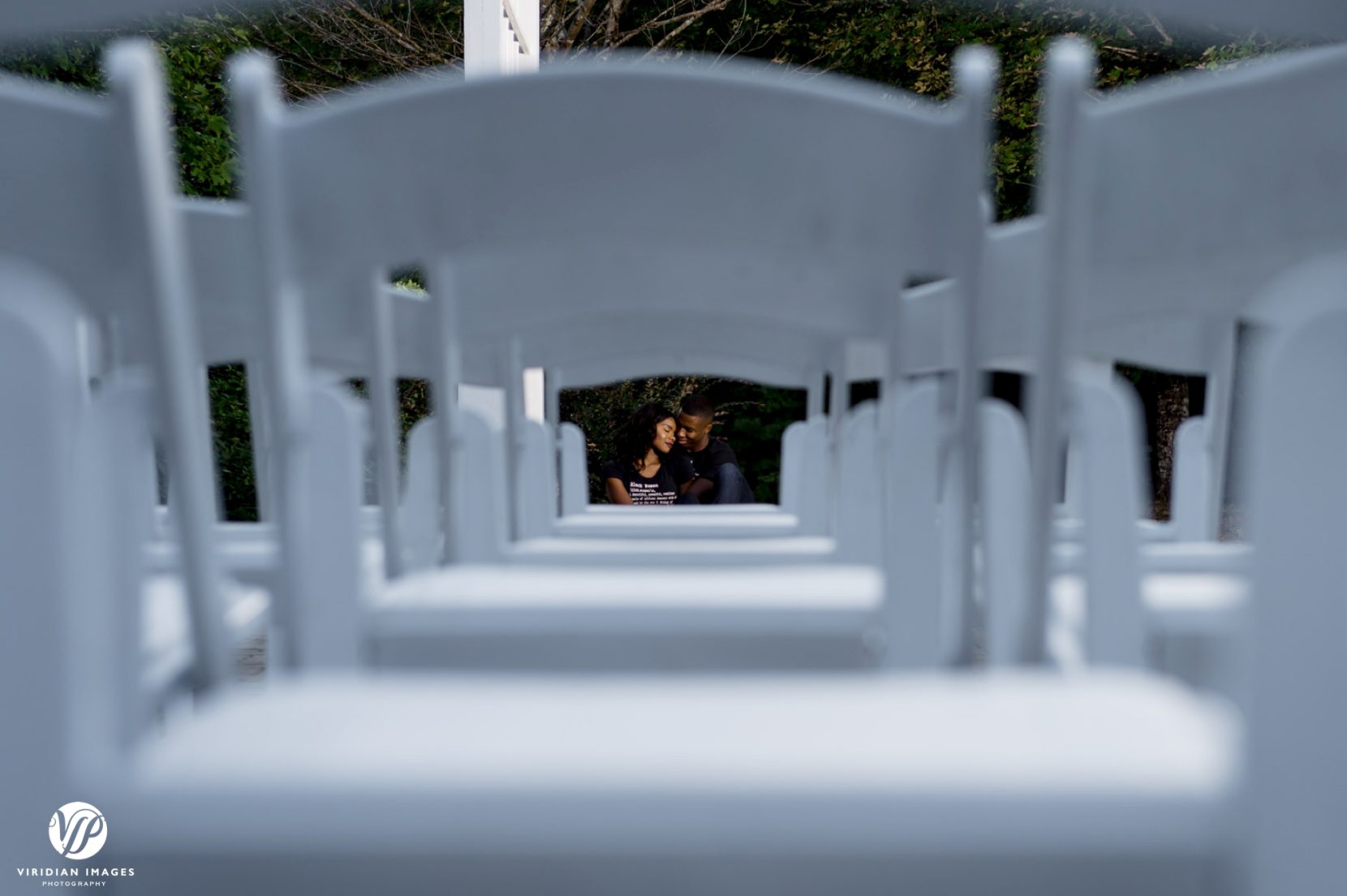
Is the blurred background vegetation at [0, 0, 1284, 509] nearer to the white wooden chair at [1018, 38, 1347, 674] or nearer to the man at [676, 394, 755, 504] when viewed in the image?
the man at [676, 394, 755, 504]

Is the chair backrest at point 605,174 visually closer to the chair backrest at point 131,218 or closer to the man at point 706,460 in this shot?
the chair backrest at point 131,218

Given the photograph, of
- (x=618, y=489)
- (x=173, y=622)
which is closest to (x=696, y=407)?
(x=618, y=489)

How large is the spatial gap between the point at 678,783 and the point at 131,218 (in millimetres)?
482

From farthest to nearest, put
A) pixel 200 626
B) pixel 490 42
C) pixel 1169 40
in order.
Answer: pixel 1169 40, pixel 490 42, pixel 200 626

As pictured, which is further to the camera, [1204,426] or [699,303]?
[1204,426]

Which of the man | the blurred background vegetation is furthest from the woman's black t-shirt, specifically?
the blurred background vegetation

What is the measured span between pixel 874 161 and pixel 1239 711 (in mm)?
399

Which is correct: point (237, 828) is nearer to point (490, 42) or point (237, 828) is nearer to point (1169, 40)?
point (490, 42)

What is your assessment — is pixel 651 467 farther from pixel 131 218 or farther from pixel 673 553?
pixel 131 218

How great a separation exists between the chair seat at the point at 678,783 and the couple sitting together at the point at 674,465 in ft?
17.8

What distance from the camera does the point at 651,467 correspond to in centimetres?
636

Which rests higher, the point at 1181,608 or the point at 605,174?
the point at 605,174

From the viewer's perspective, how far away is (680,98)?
75 cm

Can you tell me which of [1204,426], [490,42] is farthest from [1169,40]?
[1204,426]
